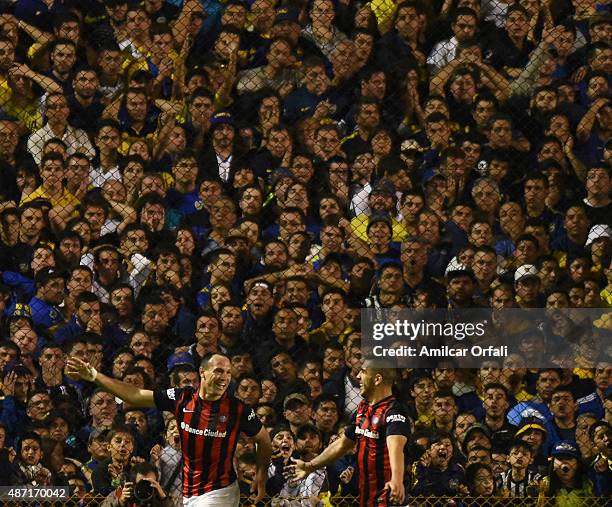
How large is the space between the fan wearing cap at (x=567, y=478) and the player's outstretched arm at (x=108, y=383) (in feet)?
10.9

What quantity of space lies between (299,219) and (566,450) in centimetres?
276

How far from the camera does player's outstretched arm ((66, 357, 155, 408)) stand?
8.02 m

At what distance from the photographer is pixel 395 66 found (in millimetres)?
11742

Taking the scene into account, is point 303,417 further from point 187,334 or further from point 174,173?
point 174,173

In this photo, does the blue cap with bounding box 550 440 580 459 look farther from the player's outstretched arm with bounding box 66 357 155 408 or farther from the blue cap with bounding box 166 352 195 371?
the player's outstretched arm with bounding box 66 357 155 408

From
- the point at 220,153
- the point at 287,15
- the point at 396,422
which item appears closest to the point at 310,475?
the point at 396,422

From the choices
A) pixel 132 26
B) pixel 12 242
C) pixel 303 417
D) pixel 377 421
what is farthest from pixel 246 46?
pixel 377 421

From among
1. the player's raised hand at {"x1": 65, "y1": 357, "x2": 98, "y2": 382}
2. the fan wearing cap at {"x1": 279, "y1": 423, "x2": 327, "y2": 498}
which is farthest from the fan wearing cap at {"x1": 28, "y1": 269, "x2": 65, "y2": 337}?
the player's raised hand at {"x1": 65, "y1": 357, "x2": 98, "y2": 382}

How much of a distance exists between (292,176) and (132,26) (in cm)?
202

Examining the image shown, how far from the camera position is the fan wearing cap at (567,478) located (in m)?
10.1

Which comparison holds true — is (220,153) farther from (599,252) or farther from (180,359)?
(599,252)

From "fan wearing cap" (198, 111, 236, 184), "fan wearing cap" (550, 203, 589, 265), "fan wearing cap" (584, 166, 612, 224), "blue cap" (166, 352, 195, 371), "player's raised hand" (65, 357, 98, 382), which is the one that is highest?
"fan wearing cap" (198, 111, 236, 184)

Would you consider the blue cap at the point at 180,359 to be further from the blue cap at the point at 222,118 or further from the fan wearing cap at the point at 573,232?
the fan wearing cap at the point at 573,232

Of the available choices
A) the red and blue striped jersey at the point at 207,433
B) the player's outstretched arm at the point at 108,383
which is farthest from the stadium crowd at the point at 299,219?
the player's outstretched arm at the point at 108,383
